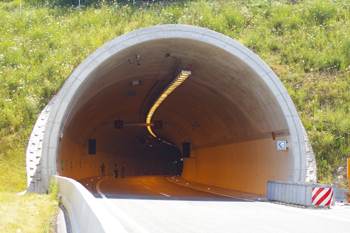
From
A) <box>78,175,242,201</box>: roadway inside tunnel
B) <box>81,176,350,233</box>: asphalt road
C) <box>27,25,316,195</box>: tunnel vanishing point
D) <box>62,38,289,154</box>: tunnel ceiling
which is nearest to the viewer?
<box>81,176,350,233</box>: asphalt road

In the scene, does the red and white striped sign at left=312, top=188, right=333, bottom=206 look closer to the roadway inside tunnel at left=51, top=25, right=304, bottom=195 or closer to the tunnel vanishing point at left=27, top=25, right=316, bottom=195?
the tunnel vanishing point at left=27, top=25, right=316, bottom=195

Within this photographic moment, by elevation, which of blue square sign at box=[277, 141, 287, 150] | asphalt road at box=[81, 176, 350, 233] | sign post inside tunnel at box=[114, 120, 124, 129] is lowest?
asphalt road at box=[81, 176, 350, 233]

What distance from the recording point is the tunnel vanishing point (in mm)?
17250

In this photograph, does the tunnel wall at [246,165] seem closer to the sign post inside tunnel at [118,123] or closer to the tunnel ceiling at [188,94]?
the tunnel ceiling at [188,94]

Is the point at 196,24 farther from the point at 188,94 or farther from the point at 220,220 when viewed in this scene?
the point at 220,220

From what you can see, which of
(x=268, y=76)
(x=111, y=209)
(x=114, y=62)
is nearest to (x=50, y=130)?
(x=114, y=62)

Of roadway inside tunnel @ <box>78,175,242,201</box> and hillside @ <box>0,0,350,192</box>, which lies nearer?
roadway inside tunnel @ <box>78,175,242,201</box>

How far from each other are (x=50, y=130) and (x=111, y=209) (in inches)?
230

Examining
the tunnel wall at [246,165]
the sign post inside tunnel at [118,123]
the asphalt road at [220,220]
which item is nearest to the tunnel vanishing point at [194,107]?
the tunnel wall at [246,165]

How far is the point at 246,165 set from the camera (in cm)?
2342

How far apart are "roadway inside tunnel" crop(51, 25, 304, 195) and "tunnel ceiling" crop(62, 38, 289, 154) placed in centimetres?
5

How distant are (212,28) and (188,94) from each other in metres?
4.18

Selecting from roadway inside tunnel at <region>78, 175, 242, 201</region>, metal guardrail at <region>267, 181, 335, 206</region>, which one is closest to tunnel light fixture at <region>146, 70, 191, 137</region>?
roadway inside tunnel at <region>78, 175, 242, 201</region>

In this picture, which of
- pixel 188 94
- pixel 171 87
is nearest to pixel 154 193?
pixel 171 87
